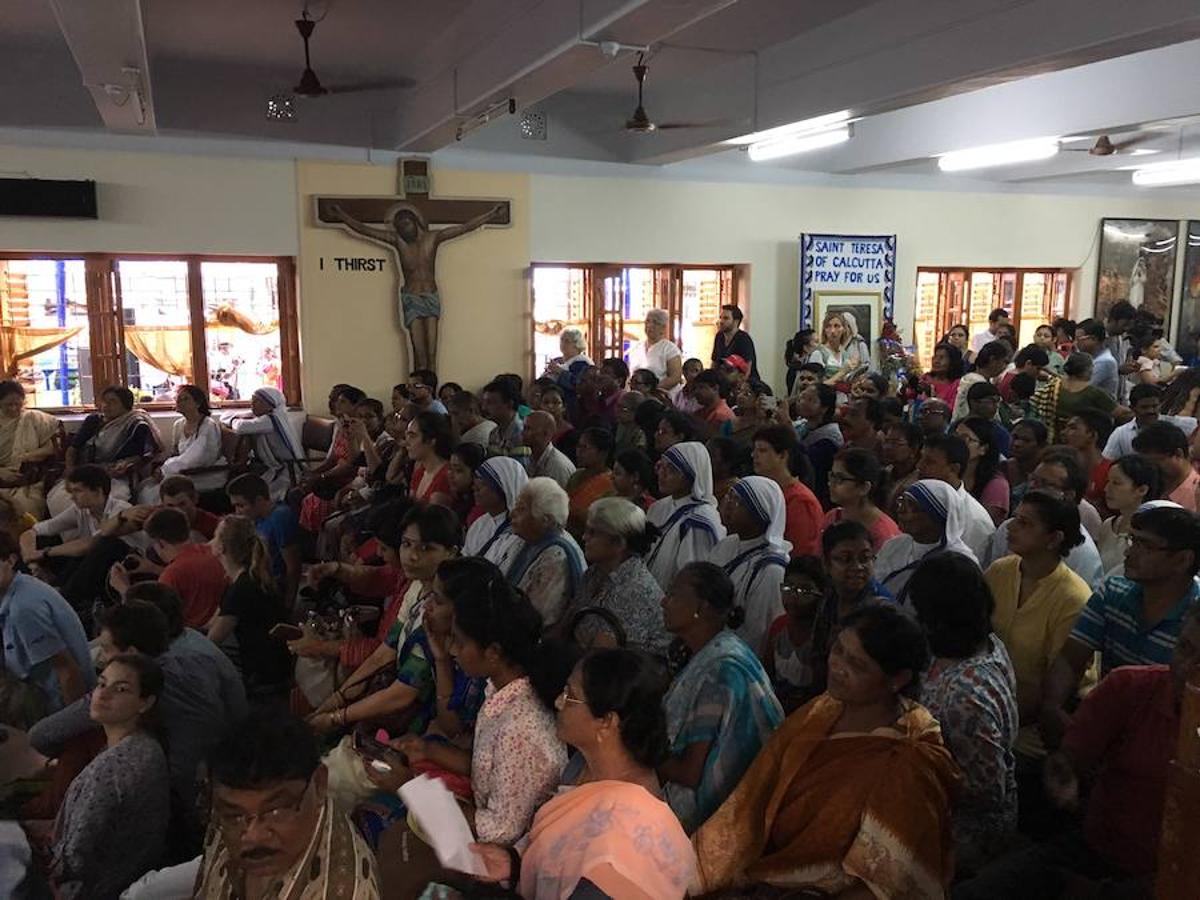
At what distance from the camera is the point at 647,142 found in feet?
30.8

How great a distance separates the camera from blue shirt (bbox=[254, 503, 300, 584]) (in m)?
5.12

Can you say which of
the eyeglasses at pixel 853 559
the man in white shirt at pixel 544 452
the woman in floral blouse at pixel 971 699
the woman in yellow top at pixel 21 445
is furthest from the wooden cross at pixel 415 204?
the woman in floral blouse at pixel 971 699

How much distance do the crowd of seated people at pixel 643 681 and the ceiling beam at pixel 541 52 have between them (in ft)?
6.57

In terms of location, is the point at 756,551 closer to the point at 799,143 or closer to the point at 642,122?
the point at 642,122

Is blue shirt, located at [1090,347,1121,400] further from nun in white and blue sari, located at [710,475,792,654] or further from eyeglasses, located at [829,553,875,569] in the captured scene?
eyeglasses, located at [829,553,875,569]

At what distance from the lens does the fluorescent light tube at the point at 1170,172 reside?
9.26 meters

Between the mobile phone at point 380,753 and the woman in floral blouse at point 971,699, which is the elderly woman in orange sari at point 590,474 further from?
the woman in floral blouse at point 971,699

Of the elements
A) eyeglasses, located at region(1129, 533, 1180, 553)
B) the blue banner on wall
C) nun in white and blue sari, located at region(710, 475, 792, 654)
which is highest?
the blue banner on wall

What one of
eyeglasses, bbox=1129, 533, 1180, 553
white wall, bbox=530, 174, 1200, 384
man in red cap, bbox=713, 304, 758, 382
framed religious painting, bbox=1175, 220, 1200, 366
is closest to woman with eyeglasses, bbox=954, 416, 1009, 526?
eyeglasses, bbox=1129, 533, 1180, 553

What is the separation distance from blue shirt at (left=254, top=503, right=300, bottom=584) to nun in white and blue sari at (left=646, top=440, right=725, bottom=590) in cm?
201

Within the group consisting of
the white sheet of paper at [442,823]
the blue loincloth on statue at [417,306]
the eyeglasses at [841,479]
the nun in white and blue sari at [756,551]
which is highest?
the blue loincloth on statue at [417,306]

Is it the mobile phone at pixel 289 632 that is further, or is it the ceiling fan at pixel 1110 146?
the ceiling fan at pixel 1110 146

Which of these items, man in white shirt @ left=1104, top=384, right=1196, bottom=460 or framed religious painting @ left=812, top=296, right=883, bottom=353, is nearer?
man in white shirt @ left=1104, top=384, right=1196, bottom=460

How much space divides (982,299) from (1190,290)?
3369 millimetres
